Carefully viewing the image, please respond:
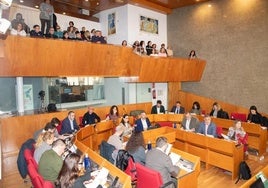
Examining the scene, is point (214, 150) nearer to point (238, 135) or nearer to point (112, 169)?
point (238, 135)

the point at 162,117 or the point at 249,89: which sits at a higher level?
the point at 249,89

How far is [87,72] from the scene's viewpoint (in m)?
8.85

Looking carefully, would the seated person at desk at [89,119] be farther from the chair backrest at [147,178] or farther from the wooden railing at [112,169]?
the chair backrest at [147,178]

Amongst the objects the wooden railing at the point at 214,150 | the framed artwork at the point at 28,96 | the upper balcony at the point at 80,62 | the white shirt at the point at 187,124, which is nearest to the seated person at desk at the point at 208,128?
the wooden railing at the point at 214,150

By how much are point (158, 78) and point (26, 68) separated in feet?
18.8

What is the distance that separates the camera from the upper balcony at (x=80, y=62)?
6914 mm

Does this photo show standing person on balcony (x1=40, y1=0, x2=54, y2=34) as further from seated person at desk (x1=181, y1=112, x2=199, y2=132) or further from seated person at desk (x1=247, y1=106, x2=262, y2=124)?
seated person at desk (x1=247, y1=106, x2=262, y2=124)

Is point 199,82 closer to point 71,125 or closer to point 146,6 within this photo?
point 146,6

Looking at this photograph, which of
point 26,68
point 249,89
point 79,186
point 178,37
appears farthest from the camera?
point 178,37

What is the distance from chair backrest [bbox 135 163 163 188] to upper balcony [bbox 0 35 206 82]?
16.0 feet

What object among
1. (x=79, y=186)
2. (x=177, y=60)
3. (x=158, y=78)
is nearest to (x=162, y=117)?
(x=158, y=78)

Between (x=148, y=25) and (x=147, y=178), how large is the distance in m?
9.86

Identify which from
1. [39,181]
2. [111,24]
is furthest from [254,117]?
[111,24]

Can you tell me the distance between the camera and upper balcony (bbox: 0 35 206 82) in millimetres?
6914
